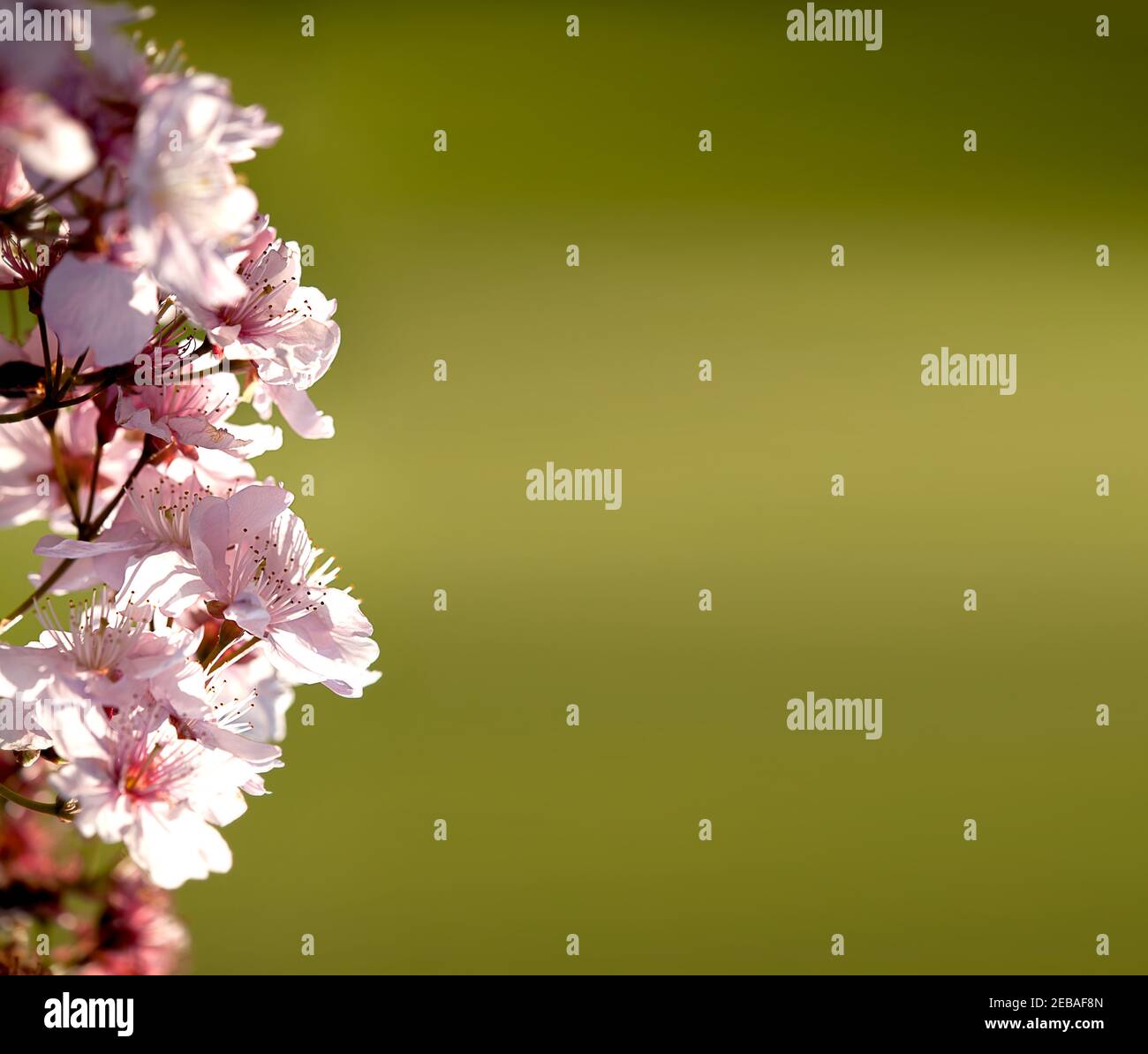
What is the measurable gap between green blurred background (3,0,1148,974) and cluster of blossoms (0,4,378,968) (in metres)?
1.39

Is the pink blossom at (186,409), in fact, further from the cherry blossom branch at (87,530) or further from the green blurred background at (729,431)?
the green blurred background at (729,431)

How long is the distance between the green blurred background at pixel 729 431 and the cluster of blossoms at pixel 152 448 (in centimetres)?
139

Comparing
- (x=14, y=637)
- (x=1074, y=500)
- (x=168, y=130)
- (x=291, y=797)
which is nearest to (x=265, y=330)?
(x=168, y=130)

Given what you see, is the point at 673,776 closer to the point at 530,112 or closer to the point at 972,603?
the point at 972,603

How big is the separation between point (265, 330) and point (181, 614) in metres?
0.17

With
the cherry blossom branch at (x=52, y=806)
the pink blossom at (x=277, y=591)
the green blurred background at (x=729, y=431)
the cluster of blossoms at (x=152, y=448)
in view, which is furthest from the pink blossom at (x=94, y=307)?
the green blurred background at (x=729, y=431)

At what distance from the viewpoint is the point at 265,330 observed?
0.55 metres

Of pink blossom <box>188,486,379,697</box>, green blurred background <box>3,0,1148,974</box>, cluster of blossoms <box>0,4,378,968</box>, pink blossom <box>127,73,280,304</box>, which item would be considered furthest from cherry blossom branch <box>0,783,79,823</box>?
green blurred background <box>3,0,1148,974</box>

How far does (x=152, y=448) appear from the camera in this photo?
0.56m

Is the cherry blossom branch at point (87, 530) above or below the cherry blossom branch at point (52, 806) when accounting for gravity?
above

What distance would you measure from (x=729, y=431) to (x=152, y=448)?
5.31 ft

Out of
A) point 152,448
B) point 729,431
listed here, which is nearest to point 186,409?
point 152,448

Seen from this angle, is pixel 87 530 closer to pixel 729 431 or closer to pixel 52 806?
pixel 52 806

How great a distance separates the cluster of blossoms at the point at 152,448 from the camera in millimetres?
421
